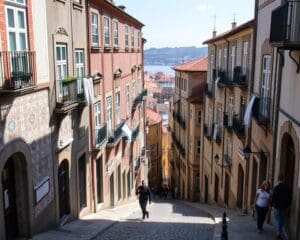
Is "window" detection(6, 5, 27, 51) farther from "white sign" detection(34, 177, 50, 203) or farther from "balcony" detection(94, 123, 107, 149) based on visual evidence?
"balcony" detection(94, 123, 107, 149)

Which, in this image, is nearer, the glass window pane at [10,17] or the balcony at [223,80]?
the glass window pane at [10,17]

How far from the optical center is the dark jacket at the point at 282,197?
32.0 feet

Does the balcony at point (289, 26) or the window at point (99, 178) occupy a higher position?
the balcony at point (289, 26)

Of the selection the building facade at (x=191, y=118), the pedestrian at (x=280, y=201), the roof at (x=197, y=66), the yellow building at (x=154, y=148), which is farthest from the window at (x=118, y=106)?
the yellow building at (x=154, y=148)

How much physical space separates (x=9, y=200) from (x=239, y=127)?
403 inches

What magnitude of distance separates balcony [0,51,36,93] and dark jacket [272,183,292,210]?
6529 millimetres

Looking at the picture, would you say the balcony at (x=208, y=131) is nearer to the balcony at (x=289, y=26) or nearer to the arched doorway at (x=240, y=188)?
the arched doorway at (x=240, y=188)

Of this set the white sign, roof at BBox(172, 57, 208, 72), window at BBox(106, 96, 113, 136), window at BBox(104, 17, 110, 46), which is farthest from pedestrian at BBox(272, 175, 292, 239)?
roof at BBox(172, 57, 208, 72)

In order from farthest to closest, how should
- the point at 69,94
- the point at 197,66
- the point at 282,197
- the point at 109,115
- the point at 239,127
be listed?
the point at 197,66 → the point at 109,115 → the point at 239,127 → the point at 69,94 → the point at 282,197

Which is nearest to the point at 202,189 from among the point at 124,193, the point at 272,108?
the point at 124,193

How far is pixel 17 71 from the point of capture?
8.93m

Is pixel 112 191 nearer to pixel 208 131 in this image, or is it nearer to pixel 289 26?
pixel 208 131

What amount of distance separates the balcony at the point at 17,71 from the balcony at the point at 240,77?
373 inches

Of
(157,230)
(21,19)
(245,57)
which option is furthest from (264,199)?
(245,57)
